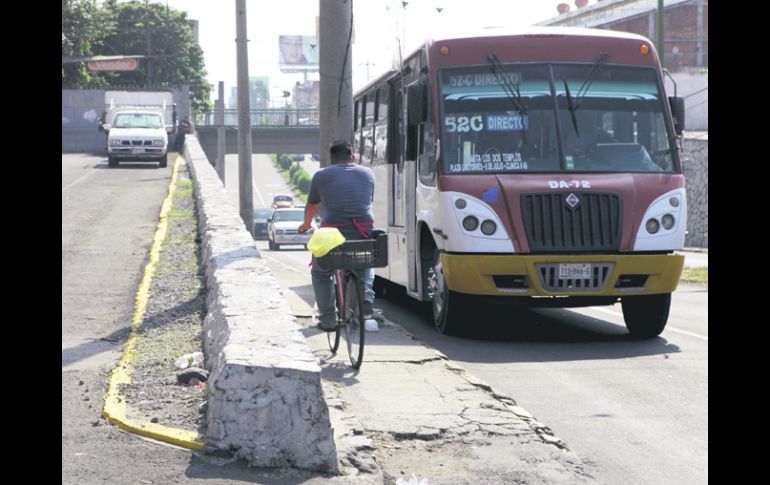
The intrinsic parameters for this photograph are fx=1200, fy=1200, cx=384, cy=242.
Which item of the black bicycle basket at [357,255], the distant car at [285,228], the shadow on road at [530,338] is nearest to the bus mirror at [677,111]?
the shadow on road at [530,338]

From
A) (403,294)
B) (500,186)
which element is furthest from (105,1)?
(500,186)

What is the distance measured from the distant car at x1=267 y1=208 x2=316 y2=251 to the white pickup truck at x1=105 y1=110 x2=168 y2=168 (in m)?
7.99

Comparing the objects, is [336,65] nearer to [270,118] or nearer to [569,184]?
[569,184]

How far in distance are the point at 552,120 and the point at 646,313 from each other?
2.22 m

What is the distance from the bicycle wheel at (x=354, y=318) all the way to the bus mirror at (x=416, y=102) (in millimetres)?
Answer: 3071

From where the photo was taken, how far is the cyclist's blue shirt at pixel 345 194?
9820mm

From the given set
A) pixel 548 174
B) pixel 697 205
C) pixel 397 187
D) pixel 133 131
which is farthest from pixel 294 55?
pixel 548 174

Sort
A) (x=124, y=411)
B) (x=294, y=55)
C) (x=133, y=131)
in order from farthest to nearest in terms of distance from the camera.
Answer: (x=294, y=55) → (x=133, y=131) → (x=124, y=411)

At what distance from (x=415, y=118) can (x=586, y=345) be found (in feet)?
9.37

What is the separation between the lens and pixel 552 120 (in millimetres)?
12133

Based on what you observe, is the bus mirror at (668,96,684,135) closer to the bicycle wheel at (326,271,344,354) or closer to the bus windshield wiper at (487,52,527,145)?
the bus windshield wiper at (487,52,527,145)

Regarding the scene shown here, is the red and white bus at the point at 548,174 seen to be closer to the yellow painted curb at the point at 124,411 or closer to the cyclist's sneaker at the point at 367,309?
the cyclist's sneaker at the point at 367,309
